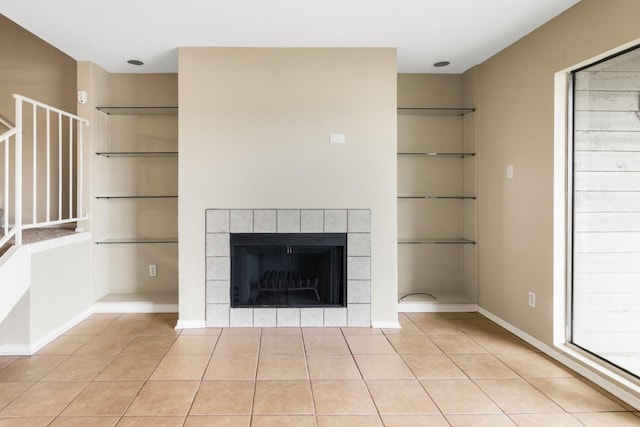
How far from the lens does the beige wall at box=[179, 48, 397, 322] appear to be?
11.1 feet

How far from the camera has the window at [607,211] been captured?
2.31m

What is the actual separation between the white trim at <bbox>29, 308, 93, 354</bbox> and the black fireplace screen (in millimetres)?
1326

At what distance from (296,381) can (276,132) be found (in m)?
1.95

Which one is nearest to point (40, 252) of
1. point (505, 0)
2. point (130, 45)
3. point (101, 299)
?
point (101, 299)

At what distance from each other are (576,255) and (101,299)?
3995 millimetres

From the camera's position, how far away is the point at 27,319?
2826mm

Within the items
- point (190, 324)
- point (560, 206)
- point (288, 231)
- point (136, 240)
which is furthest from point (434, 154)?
point (136, 240)

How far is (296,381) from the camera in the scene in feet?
8.01

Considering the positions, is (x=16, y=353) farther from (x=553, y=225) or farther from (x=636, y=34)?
(x=636, y=34)

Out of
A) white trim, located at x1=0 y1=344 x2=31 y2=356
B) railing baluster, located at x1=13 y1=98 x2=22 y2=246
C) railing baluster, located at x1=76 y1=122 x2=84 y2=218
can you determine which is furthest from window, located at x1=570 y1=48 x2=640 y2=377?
railing baluster, located at x1=76 y1=122 x2=84 y2=218

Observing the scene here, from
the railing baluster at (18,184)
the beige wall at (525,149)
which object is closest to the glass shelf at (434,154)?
the beige wall at (525,149)

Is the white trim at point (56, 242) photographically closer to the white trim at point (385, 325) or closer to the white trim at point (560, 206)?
the white trim at point (385, 325)

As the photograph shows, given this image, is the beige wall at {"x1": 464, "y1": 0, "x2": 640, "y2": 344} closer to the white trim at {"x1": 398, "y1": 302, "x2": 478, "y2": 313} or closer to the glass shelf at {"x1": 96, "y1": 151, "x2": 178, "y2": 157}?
the white trim at {"x1": 398, "y1": 302, "x2": 478, "y2": 313}

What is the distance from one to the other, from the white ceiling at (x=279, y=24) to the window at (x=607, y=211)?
24.4 inches
